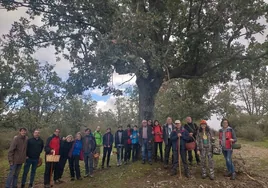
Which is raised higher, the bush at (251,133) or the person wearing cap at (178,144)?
the bush at (251,133)

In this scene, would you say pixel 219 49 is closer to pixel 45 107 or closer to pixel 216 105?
pixel 216 105

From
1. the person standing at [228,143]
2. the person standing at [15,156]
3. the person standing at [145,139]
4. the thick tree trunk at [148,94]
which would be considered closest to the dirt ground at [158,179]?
the person standing at [228,143]

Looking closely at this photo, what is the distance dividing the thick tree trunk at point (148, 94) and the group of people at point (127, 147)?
1.00 m

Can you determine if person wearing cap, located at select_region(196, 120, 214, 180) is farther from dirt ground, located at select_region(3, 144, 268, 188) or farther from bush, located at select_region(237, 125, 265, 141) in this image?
bush, located at select_region(237, 125, 265, 141)

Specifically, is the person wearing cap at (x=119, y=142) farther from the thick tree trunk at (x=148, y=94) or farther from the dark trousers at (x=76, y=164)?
the dark trousers at (x=76, y=164)

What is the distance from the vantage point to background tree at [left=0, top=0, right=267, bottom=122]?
8.67 metres

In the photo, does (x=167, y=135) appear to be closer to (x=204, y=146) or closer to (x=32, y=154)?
(x=204, y=146)

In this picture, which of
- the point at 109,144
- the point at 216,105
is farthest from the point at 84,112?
the point at 109,144

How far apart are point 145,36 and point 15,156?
5.84m

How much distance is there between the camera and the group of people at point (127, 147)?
8.18 m

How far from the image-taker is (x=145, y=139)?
10125 millimetres

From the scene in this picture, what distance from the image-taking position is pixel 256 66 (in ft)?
37.6

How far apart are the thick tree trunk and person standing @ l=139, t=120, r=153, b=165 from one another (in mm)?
1175

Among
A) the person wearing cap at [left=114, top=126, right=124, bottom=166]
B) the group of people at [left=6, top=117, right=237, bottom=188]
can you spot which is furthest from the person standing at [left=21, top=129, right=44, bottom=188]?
the person wearing cap at [left=114, top=126, right=124, bottom=166]
